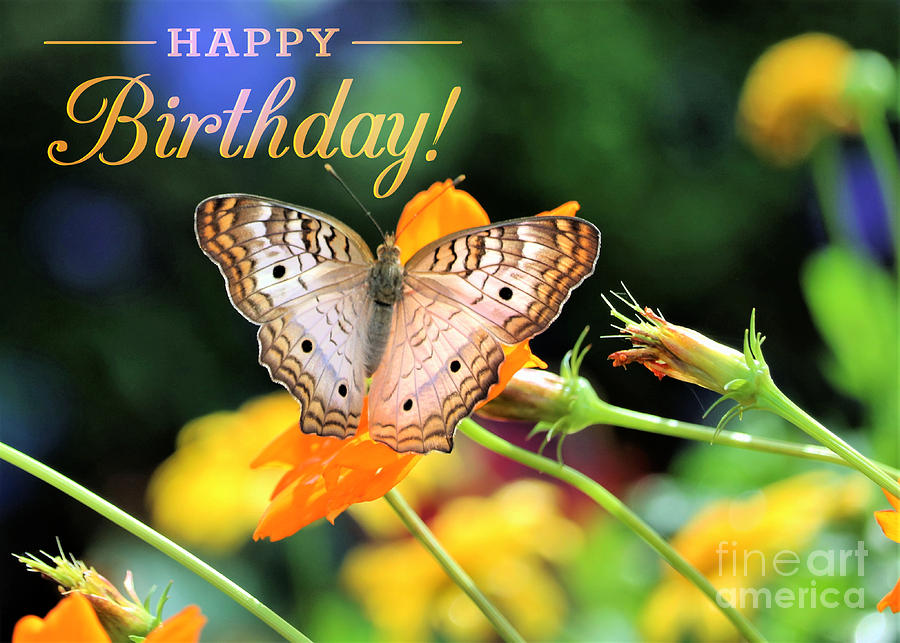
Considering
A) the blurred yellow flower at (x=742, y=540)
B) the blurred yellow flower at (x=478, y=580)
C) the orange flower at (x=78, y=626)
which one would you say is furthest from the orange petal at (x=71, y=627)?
the blurred yellow flower at (x=478, y=580)

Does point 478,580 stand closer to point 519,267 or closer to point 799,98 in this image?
point 519,267

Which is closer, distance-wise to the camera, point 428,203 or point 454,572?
point 454,572

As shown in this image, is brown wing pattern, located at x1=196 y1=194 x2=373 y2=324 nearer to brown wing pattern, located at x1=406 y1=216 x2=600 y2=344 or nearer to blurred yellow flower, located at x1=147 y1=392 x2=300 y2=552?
brown wing pattern, located at x1=406 y1=216 x2=600 y2=344

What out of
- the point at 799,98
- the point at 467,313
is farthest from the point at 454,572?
the point at 799,98

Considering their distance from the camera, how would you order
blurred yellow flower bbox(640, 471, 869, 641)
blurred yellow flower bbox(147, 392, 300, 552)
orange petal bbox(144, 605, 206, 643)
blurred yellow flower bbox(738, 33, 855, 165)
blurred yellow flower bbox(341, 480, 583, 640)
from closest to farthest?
orange petal bbox(144, 605, 206, 643) < blurred yellow flower bbox(640, 471, 869, 641) < blurred yellow flower bbox(341, 480, 583, 640) < blurred yellow flower bbox(147, 392, 300, 552) < blurred yellow flower bbox(738, 33, 855, 165)

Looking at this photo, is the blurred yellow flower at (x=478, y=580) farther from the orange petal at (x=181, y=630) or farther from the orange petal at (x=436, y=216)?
the orange petal at (x=181, y=630)

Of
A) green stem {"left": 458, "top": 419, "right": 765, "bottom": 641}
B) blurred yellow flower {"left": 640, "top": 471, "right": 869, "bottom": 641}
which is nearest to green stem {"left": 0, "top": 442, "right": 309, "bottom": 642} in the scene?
green stem {"left": 458, "top": 419, "right": 765, "bottom": 641}

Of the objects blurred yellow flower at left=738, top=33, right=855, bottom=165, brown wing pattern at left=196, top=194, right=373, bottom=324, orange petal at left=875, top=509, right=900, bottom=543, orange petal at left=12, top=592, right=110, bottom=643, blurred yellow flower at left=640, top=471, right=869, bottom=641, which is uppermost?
blurred yellow flower at left=738, top=33, right=855, bottom=165
